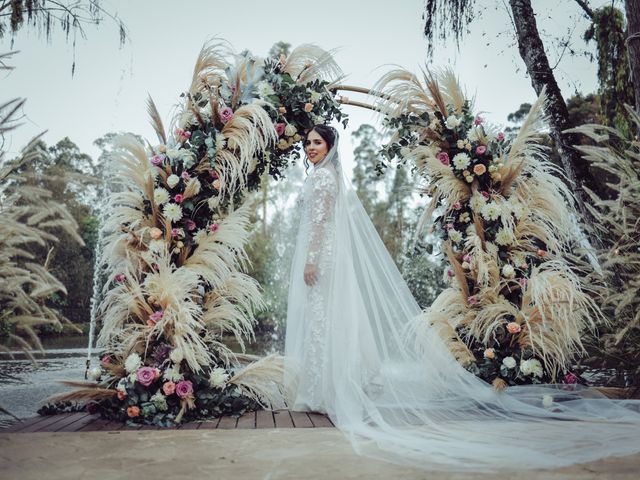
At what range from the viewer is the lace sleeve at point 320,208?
371cm

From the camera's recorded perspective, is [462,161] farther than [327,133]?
Yes

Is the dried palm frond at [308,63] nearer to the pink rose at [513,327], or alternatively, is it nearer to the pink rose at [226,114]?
the pink rose at [226,114]

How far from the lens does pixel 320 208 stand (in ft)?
12.2

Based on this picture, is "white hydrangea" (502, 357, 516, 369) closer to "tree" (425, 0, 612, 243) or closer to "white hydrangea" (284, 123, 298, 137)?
"white hydrangea" (284, 123, 298, 137)

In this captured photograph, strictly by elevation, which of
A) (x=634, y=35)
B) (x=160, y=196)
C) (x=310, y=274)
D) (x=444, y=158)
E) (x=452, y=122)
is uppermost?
(x=634, y=35)

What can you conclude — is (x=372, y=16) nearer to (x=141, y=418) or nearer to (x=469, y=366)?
(x=469, y=366)

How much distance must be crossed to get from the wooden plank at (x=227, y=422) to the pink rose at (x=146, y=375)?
504mm

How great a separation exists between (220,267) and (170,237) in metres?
0.40

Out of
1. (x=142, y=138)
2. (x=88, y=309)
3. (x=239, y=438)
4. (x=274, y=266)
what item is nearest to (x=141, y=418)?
(x=239, y=438)

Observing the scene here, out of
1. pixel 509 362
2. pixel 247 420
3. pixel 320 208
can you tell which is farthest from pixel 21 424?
pixel 509 362

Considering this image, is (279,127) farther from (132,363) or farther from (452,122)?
(132,363)

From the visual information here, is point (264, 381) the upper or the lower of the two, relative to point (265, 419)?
upper

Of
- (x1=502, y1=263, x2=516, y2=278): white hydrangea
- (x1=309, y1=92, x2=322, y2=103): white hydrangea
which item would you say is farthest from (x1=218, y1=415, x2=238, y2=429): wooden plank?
(x1=309, y1=92, x2=322, y2=103): white hydrangea

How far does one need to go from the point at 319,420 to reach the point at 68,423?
5.02 ft
